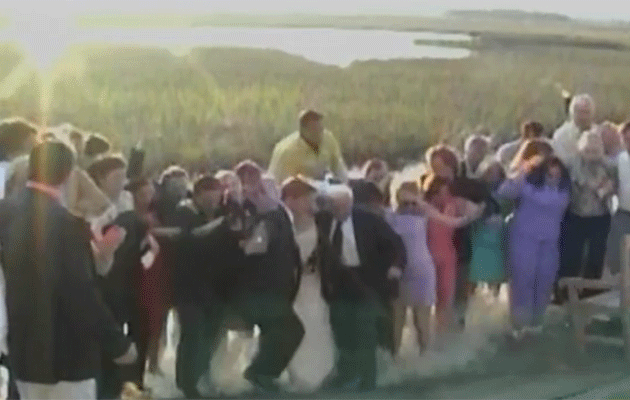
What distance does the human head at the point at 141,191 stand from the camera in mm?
3426

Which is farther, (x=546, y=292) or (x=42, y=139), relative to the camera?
(x=546, y=292)

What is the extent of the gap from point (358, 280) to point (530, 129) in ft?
2.04

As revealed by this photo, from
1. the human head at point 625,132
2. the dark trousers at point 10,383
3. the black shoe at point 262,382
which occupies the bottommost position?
the black shoe at point 262,382

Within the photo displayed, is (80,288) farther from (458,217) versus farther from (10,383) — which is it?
(458,217)

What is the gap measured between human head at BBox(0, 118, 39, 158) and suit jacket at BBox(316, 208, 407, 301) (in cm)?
79

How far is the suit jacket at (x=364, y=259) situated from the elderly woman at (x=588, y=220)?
0.56 meters

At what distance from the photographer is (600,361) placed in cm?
403

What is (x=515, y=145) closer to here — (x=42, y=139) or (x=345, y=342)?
(x=345, y=342)

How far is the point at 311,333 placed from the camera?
3723 millimetres

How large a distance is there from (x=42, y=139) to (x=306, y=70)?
677 millimetres

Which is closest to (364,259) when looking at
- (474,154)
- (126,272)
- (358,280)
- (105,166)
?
(358,280)

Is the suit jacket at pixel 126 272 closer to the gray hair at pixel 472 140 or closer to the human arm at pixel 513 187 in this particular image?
the gray hair at pixel 472 140

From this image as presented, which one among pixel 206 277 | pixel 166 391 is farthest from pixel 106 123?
pixel 166 391

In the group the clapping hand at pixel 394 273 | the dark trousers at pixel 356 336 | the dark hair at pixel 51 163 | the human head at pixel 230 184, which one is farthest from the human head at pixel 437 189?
the dark hair at pixel 51 163
